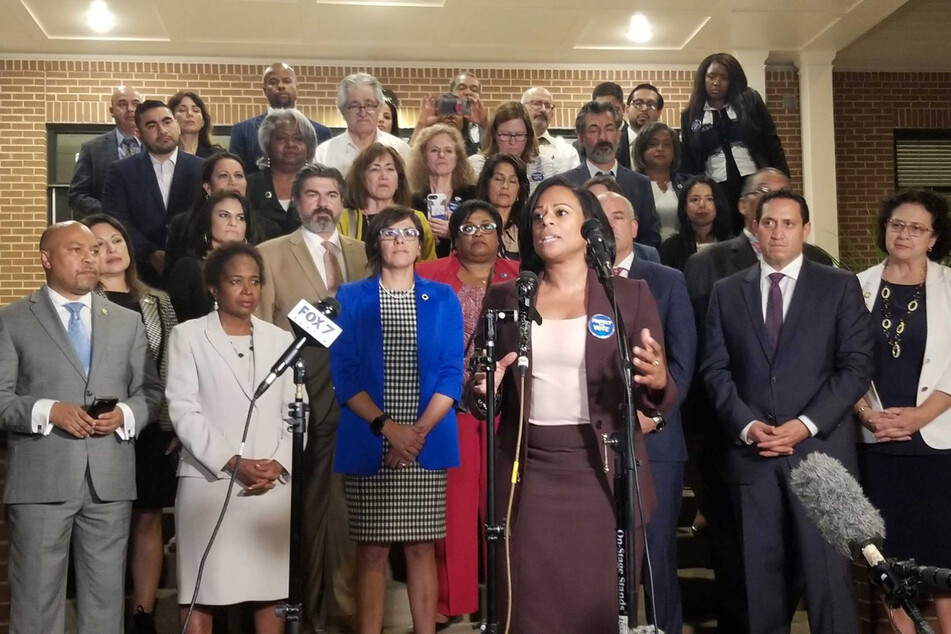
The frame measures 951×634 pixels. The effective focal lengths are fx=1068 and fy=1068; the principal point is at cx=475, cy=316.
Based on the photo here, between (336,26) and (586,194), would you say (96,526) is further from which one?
(336,26)

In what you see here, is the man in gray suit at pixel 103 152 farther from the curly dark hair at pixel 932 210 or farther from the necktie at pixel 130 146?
the curly dark hair at pixel 932 210

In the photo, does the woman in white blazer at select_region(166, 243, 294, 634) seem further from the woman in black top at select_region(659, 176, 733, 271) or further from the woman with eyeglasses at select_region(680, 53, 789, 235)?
the woman with eyeglasses at select_region(680, 53, 789, 235)

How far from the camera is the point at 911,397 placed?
15.8 feet

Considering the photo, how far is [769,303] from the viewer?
4812 mm

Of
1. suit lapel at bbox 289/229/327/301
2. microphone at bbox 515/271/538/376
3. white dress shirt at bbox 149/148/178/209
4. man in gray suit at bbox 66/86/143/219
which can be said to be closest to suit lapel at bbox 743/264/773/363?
microphone at bbox 515/271/538/376

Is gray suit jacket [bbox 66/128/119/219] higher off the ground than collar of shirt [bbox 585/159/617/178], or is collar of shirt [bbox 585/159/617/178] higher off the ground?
gray suit jacket [bbox 66/128/119/219]

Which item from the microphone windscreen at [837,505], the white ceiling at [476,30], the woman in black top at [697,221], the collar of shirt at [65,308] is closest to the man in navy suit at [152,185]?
the collar of shirt at [65,308]

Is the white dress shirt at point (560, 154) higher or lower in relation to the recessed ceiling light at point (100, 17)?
lower

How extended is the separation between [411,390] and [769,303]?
166cm

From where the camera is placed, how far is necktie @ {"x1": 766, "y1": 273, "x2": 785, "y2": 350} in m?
4.75

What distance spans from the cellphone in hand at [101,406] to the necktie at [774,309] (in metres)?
2.87

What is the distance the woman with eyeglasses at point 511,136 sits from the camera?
672cm

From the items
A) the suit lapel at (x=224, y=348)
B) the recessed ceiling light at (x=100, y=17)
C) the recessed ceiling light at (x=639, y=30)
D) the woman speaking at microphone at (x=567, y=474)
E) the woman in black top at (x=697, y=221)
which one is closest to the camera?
the woman speaking at microphone at (x=567, y=474)

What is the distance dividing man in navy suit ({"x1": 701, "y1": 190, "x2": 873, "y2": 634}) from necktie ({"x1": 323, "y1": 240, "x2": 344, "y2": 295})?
6.33 feet
